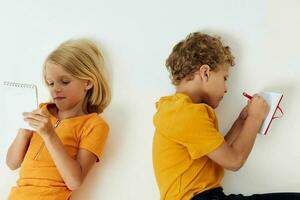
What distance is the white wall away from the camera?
1045 millimetres

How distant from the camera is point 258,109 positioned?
0.99 meters

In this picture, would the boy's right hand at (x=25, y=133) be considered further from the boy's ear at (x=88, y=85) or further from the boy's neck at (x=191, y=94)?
the boy's neck at (x=191, y=94)

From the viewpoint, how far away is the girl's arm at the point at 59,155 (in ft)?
3.18

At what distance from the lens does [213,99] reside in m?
1.02

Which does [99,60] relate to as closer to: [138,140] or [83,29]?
[83,29]

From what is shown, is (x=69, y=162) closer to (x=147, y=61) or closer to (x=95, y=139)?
(x=95, y=139)

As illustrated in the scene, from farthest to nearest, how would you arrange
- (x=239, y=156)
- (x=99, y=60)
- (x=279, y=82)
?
(x=99, y=60) → (x=279, y=82) → (x=239, y=156)

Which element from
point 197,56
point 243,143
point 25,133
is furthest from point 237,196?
point 25,133

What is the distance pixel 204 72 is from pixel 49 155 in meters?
0.46

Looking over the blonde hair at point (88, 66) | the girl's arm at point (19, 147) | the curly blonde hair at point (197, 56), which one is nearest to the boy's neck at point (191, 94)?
the curly blonde hair at point (197, 56)

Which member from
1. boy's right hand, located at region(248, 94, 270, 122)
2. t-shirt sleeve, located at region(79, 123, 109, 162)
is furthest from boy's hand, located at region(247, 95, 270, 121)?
t-shirt sleeve, located at region(79, 123, 109, 162)

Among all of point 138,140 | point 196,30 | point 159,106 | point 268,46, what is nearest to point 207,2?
point 196,30

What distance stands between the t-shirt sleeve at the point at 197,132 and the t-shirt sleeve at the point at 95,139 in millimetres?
230

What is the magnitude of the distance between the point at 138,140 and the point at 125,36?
30cm
